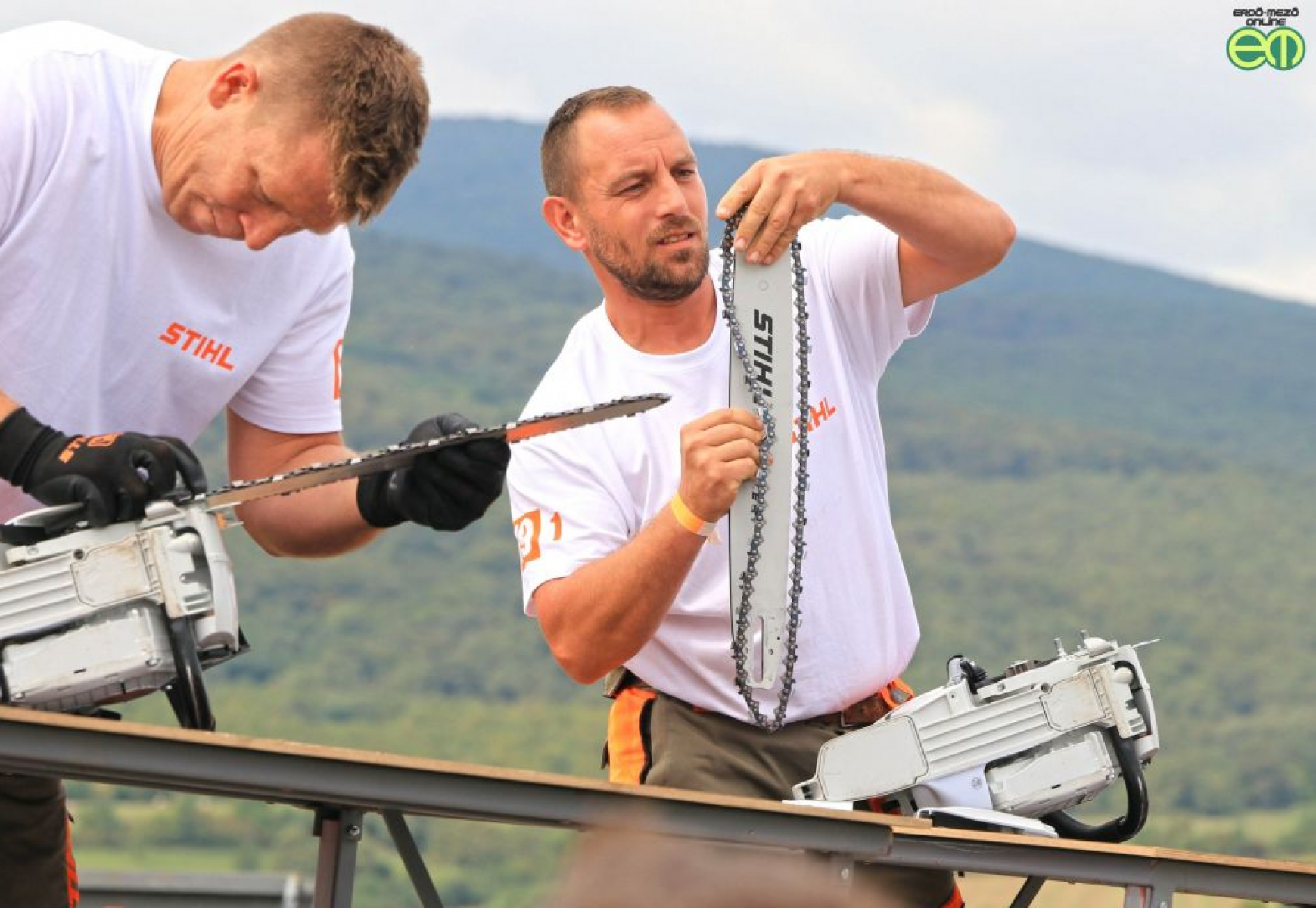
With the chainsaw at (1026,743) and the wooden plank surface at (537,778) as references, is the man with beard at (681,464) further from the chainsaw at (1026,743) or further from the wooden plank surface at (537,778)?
the wooden plank surface at (537,778)

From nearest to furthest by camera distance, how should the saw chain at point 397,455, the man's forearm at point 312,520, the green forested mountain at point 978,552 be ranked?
the saw chain at point 397,455, the man's forearm at point 312,520, the green forested mountain at point 978,552

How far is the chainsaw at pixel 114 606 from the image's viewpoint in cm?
274

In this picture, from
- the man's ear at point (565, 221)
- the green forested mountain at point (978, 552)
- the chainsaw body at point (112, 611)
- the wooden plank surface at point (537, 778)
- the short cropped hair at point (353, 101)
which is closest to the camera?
the wooden plank surface at point (537, 778)

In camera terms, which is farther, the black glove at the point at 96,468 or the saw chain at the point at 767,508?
the saw chain at the point at 767,508

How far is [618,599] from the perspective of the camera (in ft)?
11.4

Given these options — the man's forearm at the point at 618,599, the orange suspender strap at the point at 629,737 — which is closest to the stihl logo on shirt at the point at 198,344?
the man's forearm at the point at 618,599

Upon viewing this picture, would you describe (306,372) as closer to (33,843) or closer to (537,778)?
(33,843)

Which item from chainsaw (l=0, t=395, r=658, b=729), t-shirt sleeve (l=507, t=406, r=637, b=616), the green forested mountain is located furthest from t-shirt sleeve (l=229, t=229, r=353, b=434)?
the green forested mountain

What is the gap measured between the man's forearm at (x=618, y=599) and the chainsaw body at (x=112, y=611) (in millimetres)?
861

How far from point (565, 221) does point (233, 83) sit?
3.19ft

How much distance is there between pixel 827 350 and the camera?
12.4 feet

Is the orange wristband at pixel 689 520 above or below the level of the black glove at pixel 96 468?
below

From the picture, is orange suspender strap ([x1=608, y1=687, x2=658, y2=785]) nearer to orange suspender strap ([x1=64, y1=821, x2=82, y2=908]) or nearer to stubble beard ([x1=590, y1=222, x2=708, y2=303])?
stubble beard ([x1=590, y1=222, x2=708, y2=303])

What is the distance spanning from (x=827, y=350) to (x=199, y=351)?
114cm
